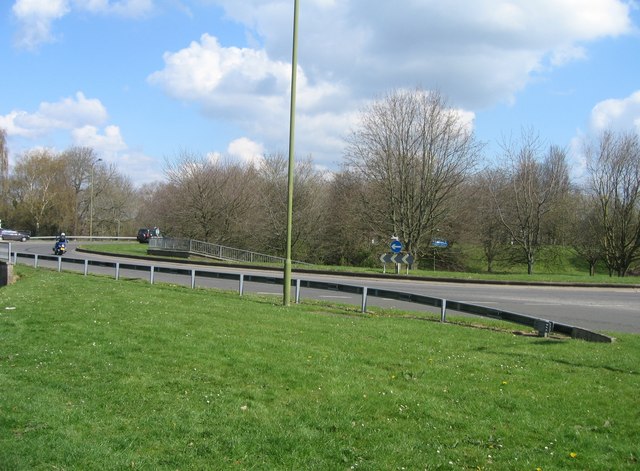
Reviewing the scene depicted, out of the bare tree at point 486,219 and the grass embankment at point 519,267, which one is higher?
the bare tree at point 486,219

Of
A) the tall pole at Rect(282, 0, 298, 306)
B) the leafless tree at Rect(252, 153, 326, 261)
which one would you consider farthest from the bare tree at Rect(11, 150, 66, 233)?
the tall pole at Rect(282, 0, 298, 306)

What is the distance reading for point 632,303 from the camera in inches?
743

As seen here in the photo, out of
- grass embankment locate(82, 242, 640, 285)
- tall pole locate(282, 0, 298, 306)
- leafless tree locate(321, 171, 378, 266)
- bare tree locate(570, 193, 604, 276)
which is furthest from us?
bare tree locate(570, 193, 604, 276)

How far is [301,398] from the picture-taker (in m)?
6.09

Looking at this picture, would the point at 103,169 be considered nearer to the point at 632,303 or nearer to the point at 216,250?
the point at 216,250

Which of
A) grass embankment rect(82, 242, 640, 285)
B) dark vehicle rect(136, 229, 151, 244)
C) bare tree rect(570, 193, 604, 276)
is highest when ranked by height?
bare tree rect(570, 193, 604, 276)

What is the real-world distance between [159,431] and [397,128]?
122ft

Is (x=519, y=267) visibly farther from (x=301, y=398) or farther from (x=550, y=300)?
(x=301, y=398)

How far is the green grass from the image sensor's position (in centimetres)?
463

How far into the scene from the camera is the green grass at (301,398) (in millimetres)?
4629

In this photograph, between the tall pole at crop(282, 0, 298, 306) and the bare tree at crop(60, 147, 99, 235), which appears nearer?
the tall pole at crop(282, 0, 298, 306)

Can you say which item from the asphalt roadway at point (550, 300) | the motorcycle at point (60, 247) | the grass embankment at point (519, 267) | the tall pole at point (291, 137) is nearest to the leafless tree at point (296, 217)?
the grass embankment at point (519, 267)

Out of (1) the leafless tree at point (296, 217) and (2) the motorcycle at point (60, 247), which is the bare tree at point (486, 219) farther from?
(2) the motorcycle at point (60, 247)

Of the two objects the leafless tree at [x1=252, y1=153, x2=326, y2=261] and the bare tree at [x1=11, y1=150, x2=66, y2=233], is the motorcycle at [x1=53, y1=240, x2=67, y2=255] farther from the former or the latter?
the bare tree at [x1=11, y1=150, x2=66, y2=233]
